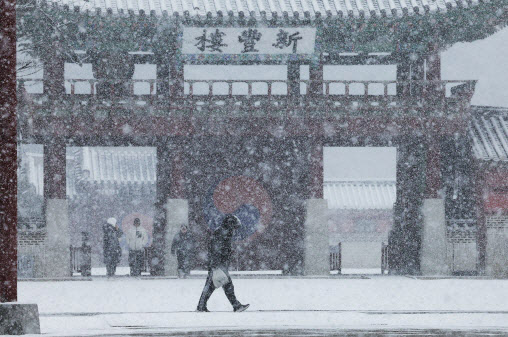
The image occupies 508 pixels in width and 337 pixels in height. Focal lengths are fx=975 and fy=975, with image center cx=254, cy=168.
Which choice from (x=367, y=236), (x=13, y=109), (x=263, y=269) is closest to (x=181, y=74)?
(x=263, y=269)

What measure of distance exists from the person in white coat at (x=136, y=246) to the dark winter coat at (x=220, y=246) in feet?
38.3

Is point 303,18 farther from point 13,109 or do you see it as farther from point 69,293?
point 13,109

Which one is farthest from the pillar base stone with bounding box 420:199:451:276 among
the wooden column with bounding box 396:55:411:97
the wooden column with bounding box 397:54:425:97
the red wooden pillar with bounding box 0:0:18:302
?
the red wooden pillar with bounding box 0:0:18:302

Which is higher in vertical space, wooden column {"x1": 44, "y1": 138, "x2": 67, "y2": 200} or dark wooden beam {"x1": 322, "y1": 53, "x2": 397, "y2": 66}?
dark wooden beam {"x1": 322, "y1": 53, "x2": 397, "y2": 66}

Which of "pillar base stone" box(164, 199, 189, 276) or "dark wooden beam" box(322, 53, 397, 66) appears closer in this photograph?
"pillar base stone" box(164, 199, 189, 276)

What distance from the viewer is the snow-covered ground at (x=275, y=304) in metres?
12.6

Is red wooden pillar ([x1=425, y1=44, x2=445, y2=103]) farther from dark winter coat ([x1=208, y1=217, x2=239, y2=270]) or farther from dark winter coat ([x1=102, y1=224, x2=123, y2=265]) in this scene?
dark winter coat ([x1=208, y1=217, x2=239, y2=270])

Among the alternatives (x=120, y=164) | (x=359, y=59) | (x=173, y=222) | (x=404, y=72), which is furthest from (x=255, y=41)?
(x=120, y=164)

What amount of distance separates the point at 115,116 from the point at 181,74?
228 cm

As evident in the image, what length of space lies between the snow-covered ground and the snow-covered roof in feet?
66.5

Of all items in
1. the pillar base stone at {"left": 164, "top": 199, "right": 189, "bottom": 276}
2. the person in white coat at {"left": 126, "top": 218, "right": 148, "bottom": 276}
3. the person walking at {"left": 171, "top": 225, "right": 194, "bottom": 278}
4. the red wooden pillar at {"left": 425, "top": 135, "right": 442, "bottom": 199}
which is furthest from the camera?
the person in white coat at {"left": 126, "top": 218, "right": 148, "bottom": 276}

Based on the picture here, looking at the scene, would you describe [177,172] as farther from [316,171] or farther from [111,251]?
[316,171]

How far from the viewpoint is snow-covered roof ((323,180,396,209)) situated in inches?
1763

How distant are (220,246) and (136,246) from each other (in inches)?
474
